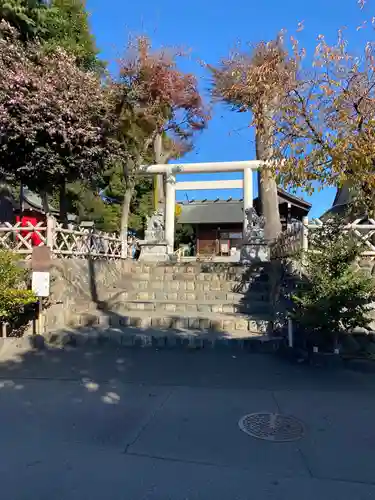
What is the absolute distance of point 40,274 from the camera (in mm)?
8117

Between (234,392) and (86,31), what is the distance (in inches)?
681

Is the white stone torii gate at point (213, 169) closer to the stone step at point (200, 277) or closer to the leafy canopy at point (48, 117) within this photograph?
the stone step at point (200, 277)

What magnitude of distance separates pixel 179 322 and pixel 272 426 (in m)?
4.64

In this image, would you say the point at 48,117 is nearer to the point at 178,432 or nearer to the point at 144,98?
the point at 144,98

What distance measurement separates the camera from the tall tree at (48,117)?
10.8 metres

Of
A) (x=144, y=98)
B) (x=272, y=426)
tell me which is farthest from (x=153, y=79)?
(x=272, y=426)

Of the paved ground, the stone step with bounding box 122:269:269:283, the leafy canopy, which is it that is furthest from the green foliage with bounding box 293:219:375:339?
the leafy canopy

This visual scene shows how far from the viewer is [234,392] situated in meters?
5.31

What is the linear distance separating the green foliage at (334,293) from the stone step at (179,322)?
1573 millimetres

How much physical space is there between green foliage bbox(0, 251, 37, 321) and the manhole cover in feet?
16.7

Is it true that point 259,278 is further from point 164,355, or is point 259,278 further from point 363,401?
point 363,401

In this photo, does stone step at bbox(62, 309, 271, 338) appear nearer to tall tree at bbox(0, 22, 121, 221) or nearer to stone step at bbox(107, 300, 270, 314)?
stone step at bbox(107, 300, 270, 314)

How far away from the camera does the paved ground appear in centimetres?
312

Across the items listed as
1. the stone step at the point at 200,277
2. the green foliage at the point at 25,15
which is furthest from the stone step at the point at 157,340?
the green foliage at the point at 25,15
